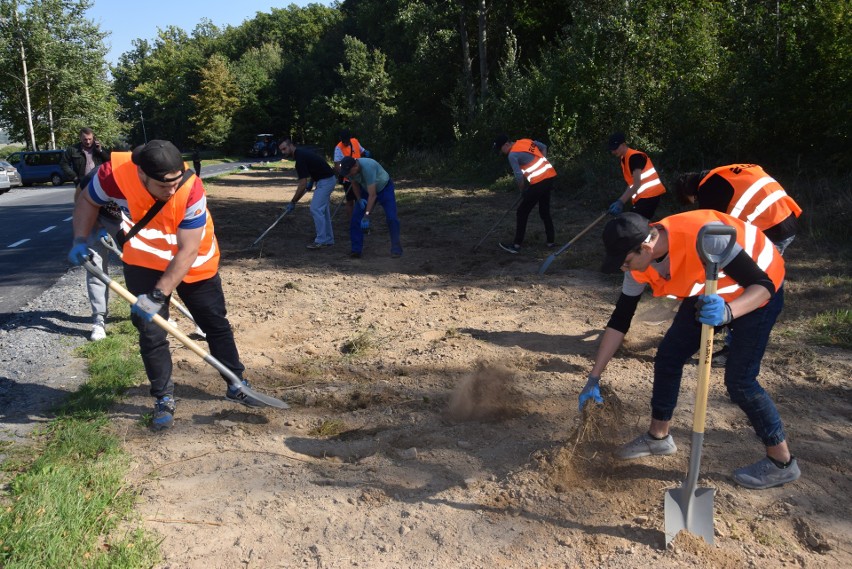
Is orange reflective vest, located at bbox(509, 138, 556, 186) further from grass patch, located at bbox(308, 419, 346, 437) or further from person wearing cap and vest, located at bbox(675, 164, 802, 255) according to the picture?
grass patch, located at bbox(308, 419, 346, 437)

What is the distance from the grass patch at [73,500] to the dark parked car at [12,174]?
76.3 ft

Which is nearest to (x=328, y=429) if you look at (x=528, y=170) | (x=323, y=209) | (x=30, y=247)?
(x=528, y=170)

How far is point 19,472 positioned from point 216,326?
51.4 inches

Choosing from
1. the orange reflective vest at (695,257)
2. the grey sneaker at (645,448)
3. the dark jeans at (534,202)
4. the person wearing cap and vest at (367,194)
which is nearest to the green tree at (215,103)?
the person wearing cap and vest at (367,194)

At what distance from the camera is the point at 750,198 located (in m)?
4.90

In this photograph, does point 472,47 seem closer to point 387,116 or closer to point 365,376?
point 387,116

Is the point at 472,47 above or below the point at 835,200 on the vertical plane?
above

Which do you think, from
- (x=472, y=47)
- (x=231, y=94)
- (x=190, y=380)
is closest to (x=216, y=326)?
(x=190, y=380)

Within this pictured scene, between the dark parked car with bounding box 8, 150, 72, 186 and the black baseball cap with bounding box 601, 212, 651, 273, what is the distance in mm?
27606

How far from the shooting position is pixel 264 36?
7538 centimetres

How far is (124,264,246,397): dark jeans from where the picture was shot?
13.3ft

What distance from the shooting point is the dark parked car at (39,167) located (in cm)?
2617

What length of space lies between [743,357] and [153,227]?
3184 millimetres

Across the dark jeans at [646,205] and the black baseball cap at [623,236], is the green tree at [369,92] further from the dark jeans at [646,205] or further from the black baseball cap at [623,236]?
the black baseball cap at [623,236]
